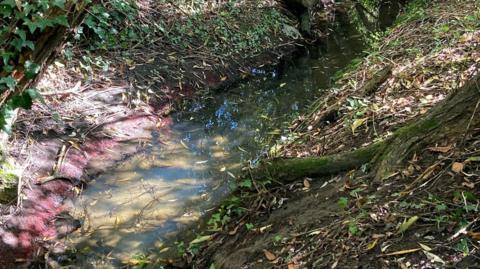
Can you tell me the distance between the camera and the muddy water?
195 inches

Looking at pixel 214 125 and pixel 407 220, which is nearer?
pixel 407 220

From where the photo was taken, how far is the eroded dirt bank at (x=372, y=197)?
276 cm

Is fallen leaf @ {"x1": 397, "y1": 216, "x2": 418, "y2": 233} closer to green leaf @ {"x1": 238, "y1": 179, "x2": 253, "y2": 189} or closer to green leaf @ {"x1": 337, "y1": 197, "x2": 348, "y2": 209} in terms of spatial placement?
green leaf @ {"x1": 337, "y1": 197, "x2": 348, "y2": 209}

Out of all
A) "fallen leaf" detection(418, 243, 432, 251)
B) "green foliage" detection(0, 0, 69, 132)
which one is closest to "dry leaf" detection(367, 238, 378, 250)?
"fallen leaf" detection(418, 243, 432, 251)

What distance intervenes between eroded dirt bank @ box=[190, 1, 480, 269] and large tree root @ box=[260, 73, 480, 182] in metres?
0.05

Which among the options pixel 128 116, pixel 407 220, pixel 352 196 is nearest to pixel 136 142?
pixel 128 116

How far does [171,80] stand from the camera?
8.23m

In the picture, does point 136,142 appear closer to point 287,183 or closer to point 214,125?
point 214,125

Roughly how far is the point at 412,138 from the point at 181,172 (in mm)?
3332

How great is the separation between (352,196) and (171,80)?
5260 millimetres

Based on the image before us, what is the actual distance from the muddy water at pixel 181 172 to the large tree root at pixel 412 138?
1.47m

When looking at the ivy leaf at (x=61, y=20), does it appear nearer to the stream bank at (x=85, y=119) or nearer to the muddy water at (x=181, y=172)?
the stream bank at (x=85, y=119)

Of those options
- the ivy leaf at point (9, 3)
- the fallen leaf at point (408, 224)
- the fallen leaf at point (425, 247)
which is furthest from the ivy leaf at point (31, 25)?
the fallen leaf at point (425, 247)

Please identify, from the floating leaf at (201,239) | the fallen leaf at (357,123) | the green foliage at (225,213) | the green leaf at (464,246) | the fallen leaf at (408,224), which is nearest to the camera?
the green leaf at (464,246)
